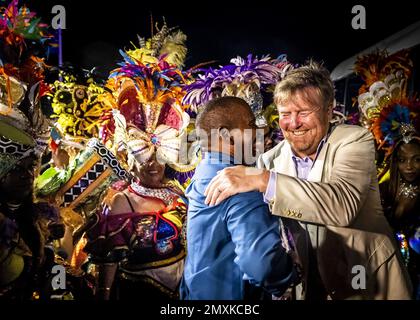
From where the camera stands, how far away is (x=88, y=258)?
3.19m

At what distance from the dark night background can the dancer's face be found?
4.26 feet

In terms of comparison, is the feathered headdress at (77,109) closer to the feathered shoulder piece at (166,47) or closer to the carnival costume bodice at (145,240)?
the feathered shoulder piece at (166,47)

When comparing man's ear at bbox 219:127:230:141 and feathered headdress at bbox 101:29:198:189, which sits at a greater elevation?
feathered headdress at bbox 101:29:198:189

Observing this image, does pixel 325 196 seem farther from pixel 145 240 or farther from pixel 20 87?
pixel 20 87

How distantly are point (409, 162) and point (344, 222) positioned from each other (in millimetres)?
1992

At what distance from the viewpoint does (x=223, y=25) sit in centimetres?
427

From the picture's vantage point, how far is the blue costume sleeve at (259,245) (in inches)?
67.7

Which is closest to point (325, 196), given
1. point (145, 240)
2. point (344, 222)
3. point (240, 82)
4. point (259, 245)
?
point (344, 222)

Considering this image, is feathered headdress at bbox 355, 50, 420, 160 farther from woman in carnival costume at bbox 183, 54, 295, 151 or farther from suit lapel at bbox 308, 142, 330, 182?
suit lapel at bbox 308, 142, 330, 182

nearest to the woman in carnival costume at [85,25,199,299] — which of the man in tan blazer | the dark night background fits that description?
the dark night background

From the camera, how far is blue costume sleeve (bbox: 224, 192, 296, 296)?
1720mm

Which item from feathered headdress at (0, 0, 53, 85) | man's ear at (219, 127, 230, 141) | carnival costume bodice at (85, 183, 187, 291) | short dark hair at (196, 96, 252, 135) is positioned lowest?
carnival costume bodice at (85, 183, 187, 291)

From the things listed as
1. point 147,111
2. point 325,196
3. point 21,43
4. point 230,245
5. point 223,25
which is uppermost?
point 223,25

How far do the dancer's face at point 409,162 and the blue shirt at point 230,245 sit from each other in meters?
2.25
